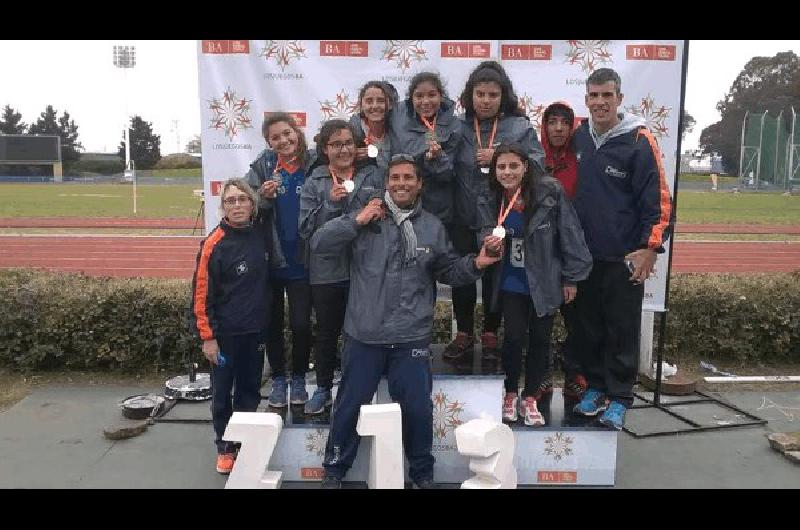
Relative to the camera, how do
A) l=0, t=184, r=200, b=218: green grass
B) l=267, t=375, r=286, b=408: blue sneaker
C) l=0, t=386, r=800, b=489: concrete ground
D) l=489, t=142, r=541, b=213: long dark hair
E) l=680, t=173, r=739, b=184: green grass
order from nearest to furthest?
1. l=489, t=142, r=541, b=213: long dark hair
2. l=0, t=386, r=800, b=489: concrete ground
3. l=267, t=375, r=286, b=408: blue sneaker
4. l=0, t=184, r=200, b=218: green grass
5. l=680, t=173, r=739, b=184: green grass

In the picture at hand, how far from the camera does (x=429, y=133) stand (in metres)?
3.54

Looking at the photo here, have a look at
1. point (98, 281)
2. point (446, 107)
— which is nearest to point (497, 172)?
point (446, 107)

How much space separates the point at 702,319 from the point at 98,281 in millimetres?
5203

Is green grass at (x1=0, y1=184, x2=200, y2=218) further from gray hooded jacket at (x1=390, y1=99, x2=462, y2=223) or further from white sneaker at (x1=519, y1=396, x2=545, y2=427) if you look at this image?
white sneaker at (x1=519, y1=396, x2=545, y2=427)

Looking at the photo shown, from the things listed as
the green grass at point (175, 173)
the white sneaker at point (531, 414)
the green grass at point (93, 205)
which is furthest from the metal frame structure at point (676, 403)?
the green grass at point (175, 173)

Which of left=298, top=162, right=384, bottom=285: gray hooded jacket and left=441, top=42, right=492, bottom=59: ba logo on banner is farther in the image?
left=441, top=42, right=492, bottom=59: ba logo on banner

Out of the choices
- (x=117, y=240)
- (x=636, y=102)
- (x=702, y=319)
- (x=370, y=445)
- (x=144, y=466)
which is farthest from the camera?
(x=117, y=240)

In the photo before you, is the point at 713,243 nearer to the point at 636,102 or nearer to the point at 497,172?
the point at 636,102

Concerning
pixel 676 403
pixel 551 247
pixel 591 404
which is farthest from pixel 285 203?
pixel 676 403

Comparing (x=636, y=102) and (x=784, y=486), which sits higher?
(x=636, y=102)

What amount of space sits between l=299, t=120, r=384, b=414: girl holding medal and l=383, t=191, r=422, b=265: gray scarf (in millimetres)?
89

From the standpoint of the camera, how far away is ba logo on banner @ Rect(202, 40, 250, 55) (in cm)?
468

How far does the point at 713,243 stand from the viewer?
16828mm

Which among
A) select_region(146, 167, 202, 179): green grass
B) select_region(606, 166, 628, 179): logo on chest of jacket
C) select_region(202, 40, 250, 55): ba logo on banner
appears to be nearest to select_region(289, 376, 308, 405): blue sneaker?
select_region(606, 166, 628, 179): logo on chest of jacket
